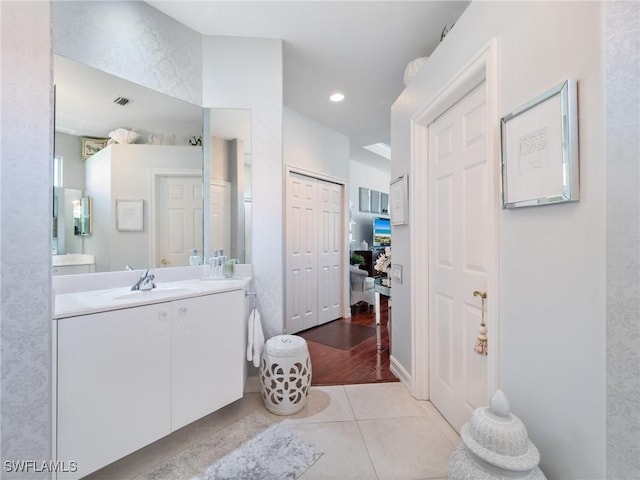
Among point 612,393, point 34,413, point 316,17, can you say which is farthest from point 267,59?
point 612,393

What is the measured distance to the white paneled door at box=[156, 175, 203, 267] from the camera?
205 cm

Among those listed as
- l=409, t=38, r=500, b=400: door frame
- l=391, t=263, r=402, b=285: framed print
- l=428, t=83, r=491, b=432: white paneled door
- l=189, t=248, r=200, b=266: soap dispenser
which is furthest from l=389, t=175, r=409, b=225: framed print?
l=189, t=248, r=200, b=266: soap dispenser

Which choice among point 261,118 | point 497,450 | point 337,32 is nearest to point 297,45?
point 337,32

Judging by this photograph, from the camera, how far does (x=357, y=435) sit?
173 centimetres

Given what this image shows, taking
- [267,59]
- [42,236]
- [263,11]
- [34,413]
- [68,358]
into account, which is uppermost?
[263,11]

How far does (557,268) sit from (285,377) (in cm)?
163

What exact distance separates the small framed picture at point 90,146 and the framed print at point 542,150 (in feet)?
7.24

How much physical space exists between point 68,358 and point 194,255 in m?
1.05

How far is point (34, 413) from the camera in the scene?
1.11 m

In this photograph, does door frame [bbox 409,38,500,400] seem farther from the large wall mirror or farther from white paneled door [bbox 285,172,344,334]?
white paneled door [bbox 285,172,344,334]

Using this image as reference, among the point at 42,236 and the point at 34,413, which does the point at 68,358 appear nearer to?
the point at 34,413

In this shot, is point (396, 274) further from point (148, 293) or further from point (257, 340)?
point (148, 293)

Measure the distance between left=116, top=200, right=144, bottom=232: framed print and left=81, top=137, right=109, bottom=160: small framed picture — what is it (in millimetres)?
315

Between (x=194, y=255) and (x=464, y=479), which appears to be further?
(x=194, y=255)
